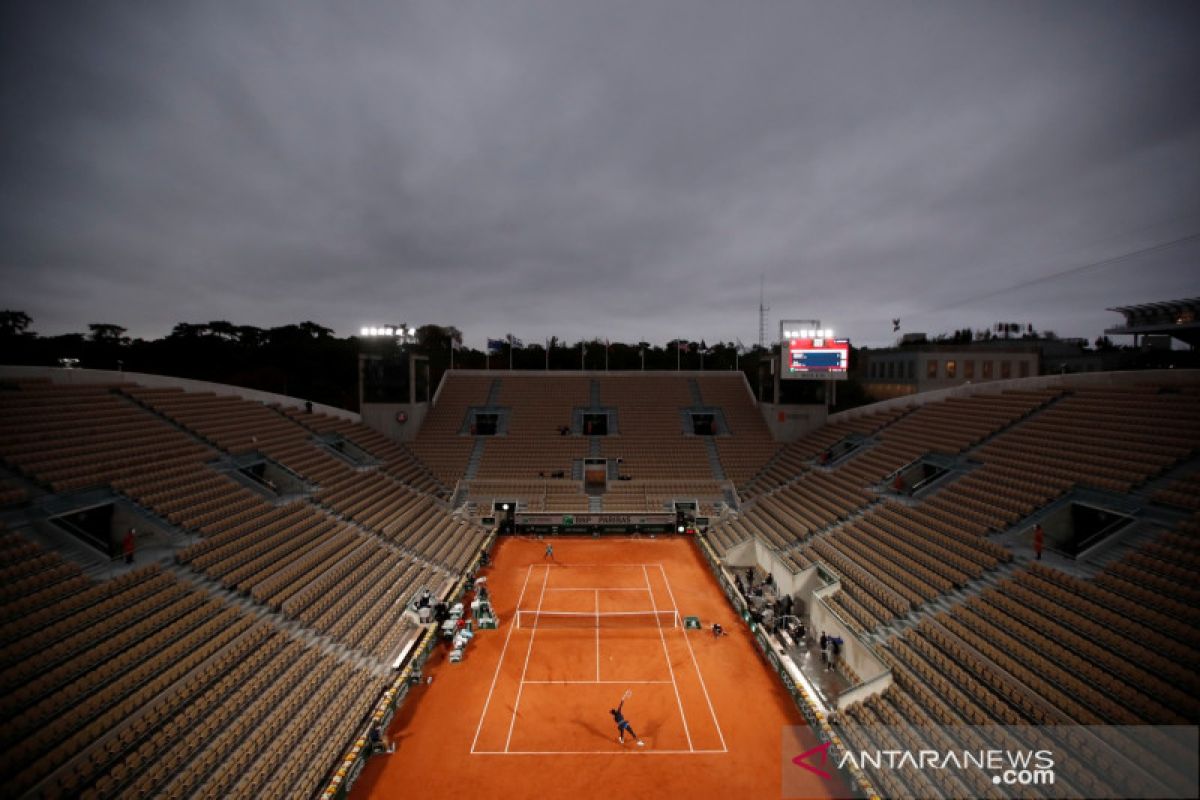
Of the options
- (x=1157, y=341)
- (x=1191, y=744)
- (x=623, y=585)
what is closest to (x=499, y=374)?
(x=623, y=585)

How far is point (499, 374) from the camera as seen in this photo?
45656 mm

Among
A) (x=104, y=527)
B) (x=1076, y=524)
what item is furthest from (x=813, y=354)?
(x=104, y=527)

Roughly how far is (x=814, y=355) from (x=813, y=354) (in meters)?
0.10

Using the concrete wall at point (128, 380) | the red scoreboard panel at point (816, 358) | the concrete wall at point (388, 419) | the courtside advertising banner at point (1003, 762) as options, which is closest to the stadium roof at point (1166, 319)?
the red scoreboard panel at point (816, 358)

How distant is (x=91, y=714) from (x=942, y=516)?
25.0m

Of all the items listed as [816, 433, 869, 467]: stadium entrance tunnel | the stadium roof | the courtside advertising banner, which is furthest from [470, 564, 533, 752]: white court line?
the stadium roof

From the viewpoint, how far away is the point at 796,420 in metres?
37.1

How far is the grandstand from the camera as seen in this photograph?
9.79 meters

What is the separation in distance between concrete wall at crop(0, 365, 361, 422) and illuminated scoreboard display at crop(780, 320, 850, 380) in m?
32.1

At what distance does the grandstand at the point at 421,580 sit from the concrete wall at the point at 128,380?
12 cm

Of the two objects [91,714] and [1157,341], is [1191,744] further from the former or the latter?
[1157,341]

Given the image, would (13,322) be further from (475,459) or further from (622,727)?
(622,727)

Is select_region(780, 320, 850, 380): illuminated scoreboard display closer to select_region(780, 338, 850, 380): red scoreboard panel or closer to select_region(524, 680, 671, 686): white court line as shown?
select_region(780, 338, 850, 380): red scoreboard panel

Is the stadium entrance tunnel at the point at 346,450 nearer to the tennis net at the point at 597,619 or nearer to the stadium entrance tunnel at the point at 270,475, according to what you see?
the stadium entrance tunnel at the point at 270,475
